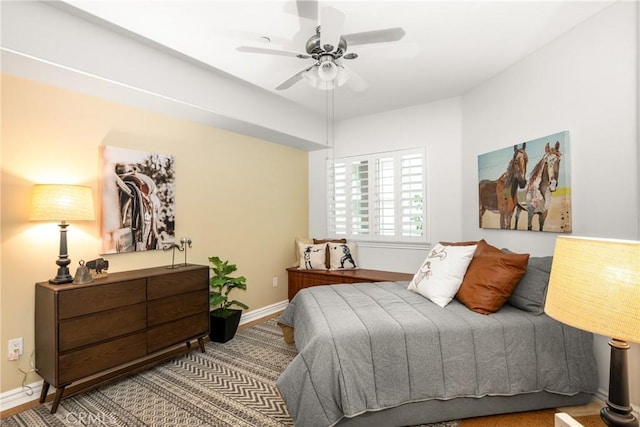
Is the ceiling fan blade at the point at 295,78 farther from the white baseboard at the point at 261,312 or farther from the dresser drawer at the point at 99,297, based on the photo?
the white baseboard at the point at 261,312

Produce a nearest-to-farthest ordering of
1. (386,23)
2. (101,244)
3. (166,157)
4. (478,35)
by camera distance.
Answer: (386,23)
(478,35)
(101,244)
(166,157)

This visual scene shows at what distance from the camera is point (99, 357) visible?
Result: 2334 mm

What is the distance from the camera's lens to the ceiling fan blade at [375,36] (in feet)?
6.33

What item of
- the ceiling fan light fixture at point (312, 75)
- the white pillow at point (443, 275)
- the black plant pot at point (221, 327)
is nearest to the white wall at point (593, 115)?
the white pillow at point (443, 275)

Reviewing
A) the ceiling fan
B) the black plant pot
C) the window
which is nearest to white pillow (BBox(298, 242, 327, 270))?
the window

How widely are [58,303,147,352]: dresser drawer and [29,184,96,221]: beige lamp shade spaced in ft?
2.36

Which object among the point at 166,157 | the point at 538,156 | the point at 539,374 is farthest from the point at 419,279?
the point at 166,157

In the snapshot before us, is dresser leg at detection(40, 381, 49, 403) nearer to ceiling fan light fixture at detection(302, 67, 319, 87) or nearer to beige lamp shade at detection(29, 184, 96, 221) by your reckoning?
beige lamp shade at detection(29, 184, 96, 221)

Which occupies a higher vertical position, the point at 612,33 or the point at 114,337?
the point at 612,33

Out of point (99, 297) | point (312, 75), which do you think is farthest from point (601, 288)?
point (99, 297)

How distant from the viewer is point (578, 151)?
236cm

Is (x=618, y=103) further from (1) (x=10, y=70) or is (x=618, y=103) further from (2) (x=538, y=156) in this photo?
(1) (x=10, y=70)

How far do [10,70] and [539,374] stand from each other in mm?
3992

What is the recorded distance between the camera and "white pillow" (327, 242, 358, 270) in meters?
4.41
